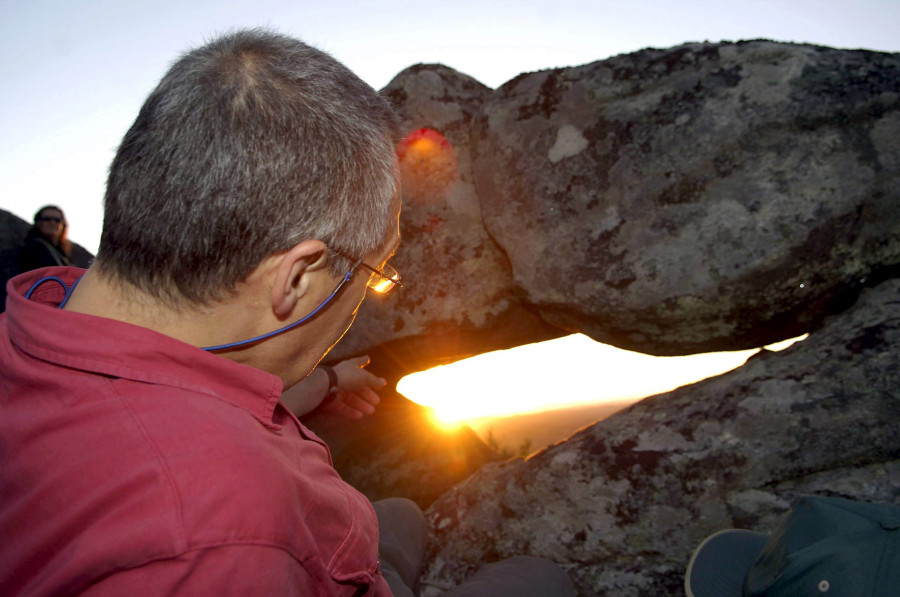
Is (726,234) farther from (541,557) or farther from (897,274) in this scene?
(541,557)

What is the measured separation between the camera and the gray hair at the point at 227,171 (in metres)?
1.19

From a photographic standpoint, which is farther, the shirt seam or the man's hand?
the man's hand

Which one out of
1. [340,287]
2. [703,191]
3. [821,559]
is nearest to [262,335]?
[340,287]

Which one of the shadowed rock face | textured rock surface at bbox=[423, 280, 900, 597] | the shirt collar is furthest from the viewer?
the shadowed rock face

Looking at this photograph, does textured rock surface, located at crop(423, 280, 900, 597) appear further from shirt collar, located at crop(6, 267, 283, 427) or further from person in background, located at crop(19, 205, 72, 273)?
person in background, located at crop(19, 205, 72, 273)

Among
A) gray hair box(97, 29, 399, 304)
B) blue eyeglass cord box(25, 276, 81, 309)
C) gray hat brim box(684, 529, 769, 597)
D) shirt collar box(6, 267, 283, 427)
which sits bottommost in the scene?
gray hat brim box(684, 529, 769, 597)

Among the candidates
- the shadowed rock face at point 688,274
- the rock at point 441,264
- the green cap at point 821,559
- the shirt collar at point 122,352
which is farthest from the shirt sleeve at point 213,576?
the rock at point 441,264

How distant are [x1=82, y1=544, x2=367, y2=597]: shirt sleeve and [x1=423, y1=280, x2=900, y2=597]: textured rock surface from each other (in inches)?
85.0

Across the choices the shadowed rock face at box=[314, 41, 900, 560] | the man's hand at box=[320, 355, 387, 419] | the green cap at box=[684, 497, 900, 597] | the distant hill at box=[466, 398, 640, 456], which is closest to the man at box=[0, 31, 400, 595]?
the green cap at box=[684, 497, 900, 597]

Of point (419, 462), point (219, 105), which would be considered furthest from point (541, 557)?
point (219, 105)

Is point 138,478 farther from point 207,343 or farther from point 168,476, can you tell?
point 207,343

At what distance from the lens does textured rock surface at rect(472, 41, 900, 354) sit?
2.96 meters

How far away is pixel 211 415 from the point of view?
3.37 ft

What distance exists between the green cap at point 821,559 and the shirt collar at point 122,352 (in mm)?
1598
